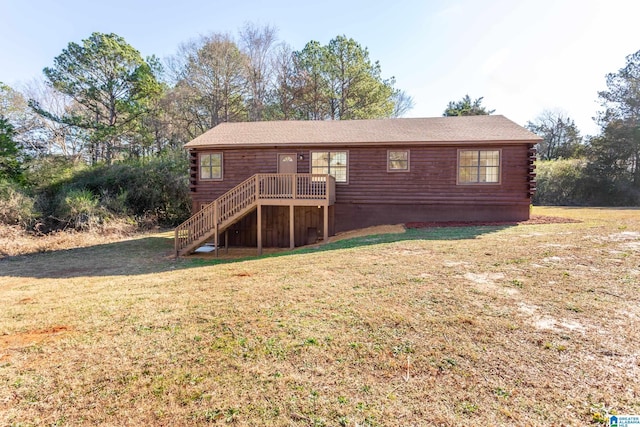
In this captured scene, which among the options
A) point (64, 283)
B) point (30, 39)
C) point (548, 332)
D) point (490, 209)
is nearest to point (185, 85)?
point (30, 39)

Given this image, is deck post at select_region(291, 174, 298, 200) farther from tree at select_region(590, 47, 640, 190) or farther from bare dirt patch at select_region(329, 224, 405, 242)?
tree at select_region(590, 47, 640, 190)

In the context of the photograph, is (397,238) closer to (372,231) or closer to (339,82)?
(372,231)

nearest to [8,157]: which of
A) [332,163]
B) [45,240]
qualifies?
[45,240]

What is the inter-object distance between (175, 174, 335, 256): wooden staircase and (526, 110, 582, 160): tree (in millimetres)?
40139

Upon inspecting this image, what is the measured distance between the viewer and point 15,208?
A: 13.8 m

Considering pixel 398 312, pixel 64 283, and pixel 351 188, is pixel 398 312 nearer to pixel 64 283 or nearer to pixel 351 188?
pixel 64 283

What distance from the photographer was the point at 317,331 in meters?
3.88

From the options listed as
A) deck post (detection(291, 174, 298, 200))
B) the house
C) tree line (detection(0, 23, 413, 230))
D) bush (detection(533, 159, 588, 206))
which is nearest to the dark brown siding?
the house

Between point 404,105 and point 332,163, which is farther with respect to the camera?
point 404,105

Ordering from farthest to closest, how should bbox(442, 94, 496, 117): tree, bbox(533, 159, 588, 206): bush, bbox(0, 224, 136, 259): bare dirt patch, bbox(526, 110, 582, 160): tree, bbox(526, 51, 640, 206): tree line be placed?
bbox(526, 110, 582, 160): tree
bbox(442, 94, 496, 117): tree
bbox(533, 159, 588, 206): bush
bbox(526, 51, 640, 206): tree line
bbox(0, 224, 136, 259): bare dirt patch

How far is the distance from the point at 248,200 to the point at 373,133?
6054 millimetres

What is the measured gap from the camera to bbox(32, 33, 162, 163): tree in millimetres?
21062

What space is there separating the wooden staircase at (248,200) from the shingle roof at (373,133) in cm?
231

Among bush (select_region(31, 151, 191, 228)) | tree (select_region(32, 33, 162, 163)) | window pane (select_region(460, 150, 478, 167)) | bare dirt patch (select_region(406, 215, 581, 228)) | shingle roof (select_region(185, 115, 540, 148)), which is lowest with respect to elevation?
bare dirt patch (select_region(406, 215, 581, 228))
